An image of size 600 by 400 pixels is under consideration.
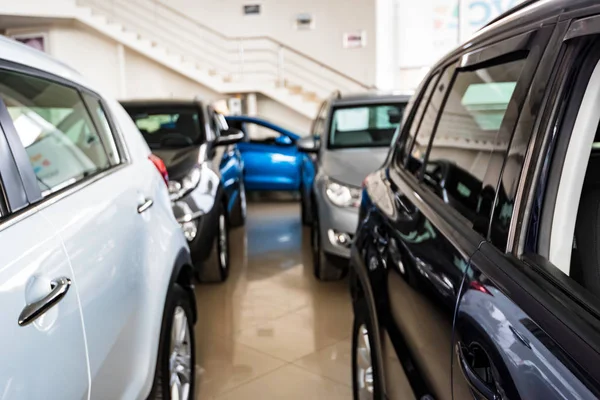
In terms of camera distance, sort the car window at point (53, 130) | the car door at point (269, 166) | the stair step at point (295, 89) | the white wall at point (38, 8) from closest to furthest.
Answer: the car window at point (53, 130) < the car door at point (269, 166) < the white wall at point (38, 8) < the stair step at point (295, 89)

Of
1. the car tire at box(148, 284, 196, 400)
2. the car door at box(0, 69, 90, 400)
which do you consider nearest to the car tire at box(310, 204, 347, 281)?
the car tire at box(148, 284, 196, 400)

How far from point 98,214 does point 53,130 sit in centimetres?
46

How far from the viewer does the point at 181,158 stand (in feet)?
14.1

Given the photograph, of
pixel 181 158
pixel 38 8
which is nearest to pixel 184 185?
pixel 181 158

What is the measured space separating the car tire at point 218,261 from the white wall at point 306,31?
377 inches

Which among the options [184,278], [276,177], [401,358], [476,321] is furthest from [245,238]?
[476,321]

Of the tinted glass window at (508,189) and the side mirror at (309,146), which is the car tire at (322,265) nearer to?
the side mirror at (309,146)

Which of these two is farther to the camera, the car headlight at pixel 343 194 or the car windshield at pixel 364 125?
the car windshield at pixel 364 125

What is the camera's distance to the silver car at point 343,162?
3.92 m

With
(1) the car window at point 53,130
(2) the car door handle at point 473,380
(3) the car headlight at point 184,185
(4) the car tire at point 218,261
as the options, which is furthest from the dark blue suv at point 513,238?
(4) the car tire at point 218,261

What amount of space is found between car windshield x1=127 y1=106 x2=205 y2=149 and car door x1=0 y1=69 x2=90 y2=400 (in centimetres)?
331

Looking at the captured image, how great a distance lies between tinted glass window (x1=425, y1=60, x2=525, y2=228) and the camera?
1.28 meters

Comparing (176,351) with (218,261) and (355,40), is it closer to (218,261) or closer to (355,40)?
(218,261)

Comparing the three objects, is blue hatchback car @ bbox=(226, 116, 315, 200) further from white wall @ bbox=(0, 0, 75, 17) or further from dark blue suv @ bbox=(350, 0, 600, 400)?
white wall @ bbox=(0, 0, 75, 17)
